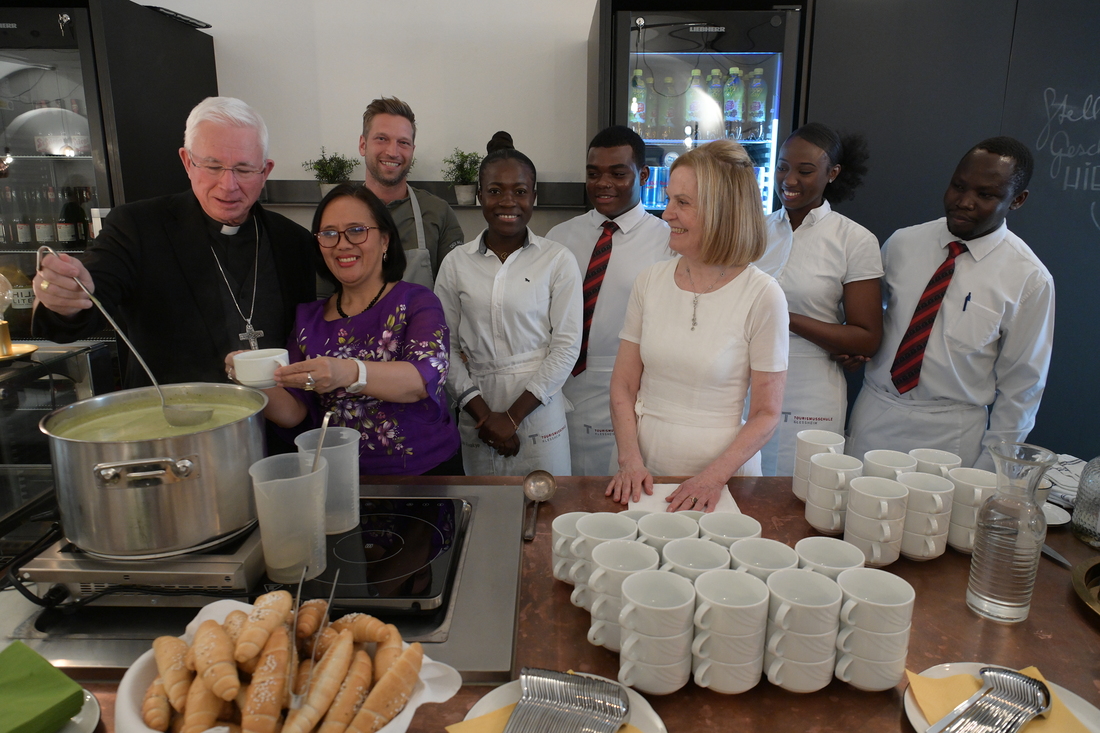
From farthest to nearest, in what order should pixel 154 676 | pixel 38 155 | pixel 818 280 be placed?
1. pixel 38 155
2. pixel 818 280
3. pixel 154 676

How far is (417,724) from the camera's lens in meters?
0.79

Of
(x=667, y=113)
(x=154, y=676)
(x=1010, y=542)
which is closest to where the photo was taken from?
(x=154, y=676)

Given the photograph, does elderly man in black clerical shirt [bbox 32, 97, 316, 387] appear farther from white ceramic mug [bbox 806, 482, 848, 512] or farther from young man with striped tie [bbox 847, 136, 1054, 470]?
young man with striped tie [bbox 847, 136, 1054, 470]

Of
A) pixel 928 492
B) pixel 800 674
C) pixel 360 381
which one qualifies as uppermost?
pixel 360 381

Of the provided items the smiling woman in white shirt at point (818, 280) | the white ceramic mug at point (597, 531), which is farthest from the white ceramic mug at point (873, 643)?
the smiling woman in white shirt at point (818, 280)

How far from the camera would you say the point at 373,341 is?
159 cm

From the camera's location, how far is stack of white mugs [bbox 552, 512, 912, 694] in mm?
795

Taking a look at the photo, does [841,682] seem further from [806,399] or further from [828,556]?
[806,399]

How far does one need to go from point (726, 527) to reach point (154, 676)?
80 cm

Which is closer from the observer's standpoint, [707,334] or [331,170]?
[707,334]

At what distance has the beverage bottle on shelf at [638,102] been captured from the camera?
10.0 ft

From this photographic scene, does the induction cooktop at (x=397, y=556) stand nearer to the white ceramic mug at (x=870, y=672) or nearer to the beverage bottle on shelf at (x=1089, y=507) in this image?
the white ceramic mug at (x=870, y=672)

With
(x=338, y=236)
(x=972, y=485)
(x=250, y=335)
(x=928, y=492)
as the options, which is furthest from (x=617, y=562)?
(x=250, y=335)

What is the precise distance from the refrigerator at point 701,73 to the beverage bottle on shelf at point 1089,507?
1.85 m
